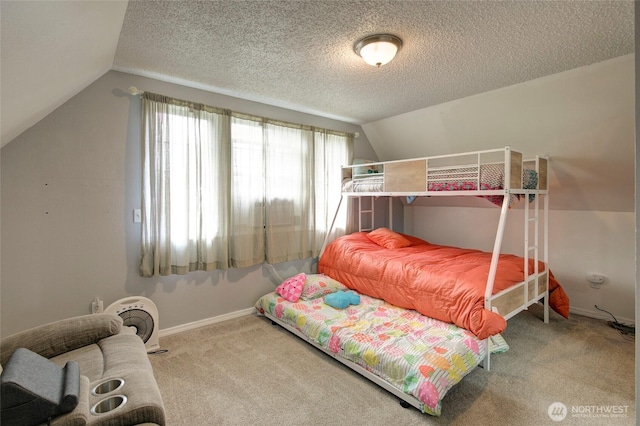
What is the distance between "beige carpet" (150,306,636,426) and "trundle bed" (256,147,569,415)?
0.16 metres

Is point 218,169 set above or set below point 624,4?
below

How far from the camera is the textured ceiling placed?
173 cm

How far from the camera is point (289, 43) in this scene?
2.12 metres

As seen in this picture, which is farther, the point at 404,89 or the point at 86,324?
the point at 404,89

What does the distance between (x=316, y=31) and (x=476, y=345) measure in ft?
7.97

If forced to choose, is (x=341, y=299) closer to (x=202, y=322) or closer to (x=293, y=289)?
(x=293, y=289)

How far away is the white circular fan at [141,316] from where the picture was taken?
8.25ft

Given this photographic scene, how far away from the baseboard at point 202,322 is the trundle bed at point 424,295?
203 mm

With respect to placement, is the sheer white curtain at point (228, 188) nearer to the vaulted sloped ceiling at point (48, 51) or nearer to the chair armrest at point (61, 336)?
the vaulted sloped ceiling at point (48, 51)

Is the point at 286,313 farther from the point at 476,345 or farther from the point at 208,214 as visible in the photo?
the point at 476,345

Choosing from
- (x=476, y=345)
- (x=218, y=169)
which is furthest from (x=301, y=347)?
(x=218, y=169)

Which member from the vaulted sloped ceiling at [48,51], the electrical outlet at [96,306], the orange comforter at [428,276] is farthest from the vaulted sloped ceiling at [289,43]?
the orange comforter at [428,276]

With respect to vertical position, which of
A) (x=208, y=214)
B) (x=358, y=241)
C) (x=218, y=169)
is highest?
(x=218, y=169)

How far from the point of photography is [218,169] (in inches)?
122
